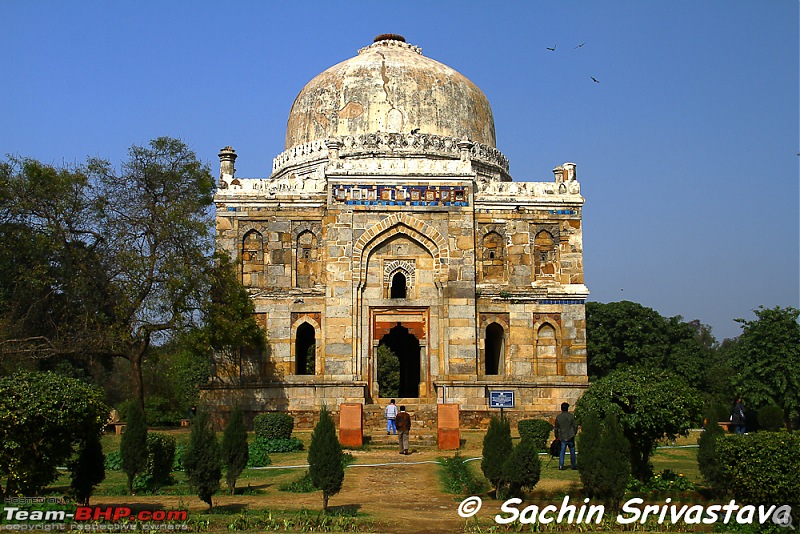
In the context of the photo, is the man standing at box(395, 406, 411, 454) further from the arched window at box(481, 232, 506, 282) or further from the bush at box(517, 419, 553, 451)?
the arched window at box(481, 232, 506, 282)

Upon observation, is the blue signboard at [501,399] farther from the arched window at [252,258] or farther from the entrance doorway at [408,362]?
the arched window at [252,258]

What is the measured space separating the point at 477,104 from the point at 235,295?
1152 centimetres

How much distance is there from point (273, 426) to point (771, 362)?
17.8m

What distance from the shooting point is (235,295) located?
24.0 metres

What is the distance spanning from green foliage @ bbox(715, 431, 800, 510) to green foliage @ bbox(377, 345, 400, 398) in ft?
81.2

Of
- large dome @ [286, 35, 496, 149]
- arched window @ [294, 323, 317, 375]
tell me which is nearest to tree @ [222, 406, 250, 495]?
arched window @ [294, 323, 317, 375]

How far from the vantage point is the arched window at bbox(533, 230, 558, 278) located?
26969 mm

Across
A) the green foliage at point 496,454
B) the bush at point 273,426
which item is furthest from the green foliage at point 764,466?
the bush at point 273,426

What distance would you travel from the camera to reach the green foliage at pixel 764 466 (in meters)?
11.4

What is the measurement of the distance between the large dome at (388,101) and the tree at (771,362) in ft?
36.9

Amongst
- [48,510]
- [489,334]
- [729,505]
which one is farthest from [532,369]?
[48,510]

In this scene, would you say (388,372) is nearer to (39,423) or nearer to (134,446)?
(134,446)

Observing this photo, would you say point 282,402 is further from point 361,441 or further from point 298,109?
point 298,109

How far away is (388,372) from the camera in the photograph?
37500 millimetres
